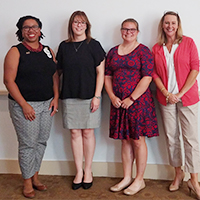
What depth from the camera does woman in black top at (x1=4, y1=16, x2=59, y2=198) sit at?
6.95 feet

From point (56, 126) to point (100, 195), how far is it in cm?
80

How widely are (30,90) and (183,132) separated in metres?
1.32

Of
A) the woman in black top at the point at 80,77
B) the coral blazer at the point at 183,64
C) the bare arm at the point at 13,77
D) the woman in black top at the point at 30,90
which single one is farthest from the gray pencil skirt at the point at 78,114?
the coral blazer at the point at 183,64

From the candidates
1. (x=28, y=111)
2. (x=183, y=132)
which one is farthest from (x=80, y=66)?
(x=183, y=132)

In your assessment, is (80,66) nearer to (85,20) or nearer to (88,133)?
(85,20)

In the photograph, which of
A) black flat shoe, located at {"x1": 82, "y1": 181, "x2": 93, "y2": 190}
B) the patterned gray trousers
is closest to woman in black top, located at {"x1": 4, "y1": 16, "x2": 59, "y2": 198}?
the patterned gray trousers

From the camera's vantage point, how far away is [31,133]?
2.23m

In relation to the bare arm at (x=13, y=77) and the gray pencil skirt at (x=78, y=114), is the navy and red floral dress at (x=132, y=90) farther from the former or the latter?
the bare arm at (x=13, y=77)

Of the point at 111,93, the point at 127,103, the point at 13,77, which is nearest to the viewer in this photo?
the point at 13,77

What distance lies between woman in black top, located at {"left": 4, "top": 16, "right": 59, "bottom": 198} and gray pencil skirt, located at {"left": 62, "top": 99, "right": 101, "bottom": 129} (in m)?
0.13

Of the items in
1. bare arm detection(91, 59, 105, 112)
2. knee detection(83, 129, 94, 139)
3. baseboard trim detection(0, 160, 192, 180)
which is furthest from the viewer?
baseboard trim detection(0, 160, 192, 180)

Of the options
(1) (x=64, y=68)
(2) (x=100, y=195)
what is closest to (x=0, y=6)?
(1) (x=64, y=68)

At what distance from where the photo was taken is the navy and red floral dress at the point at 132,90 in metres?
2.22

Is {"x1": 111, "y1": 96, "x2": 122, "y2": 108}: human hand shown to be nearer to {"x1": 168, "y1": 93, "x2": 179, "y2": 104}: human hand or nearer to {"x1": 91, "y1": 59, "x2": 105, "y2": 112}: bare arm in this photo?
{"x1": 91, "y1": 59, "x2": 105, "y2": 112}: bare arm
